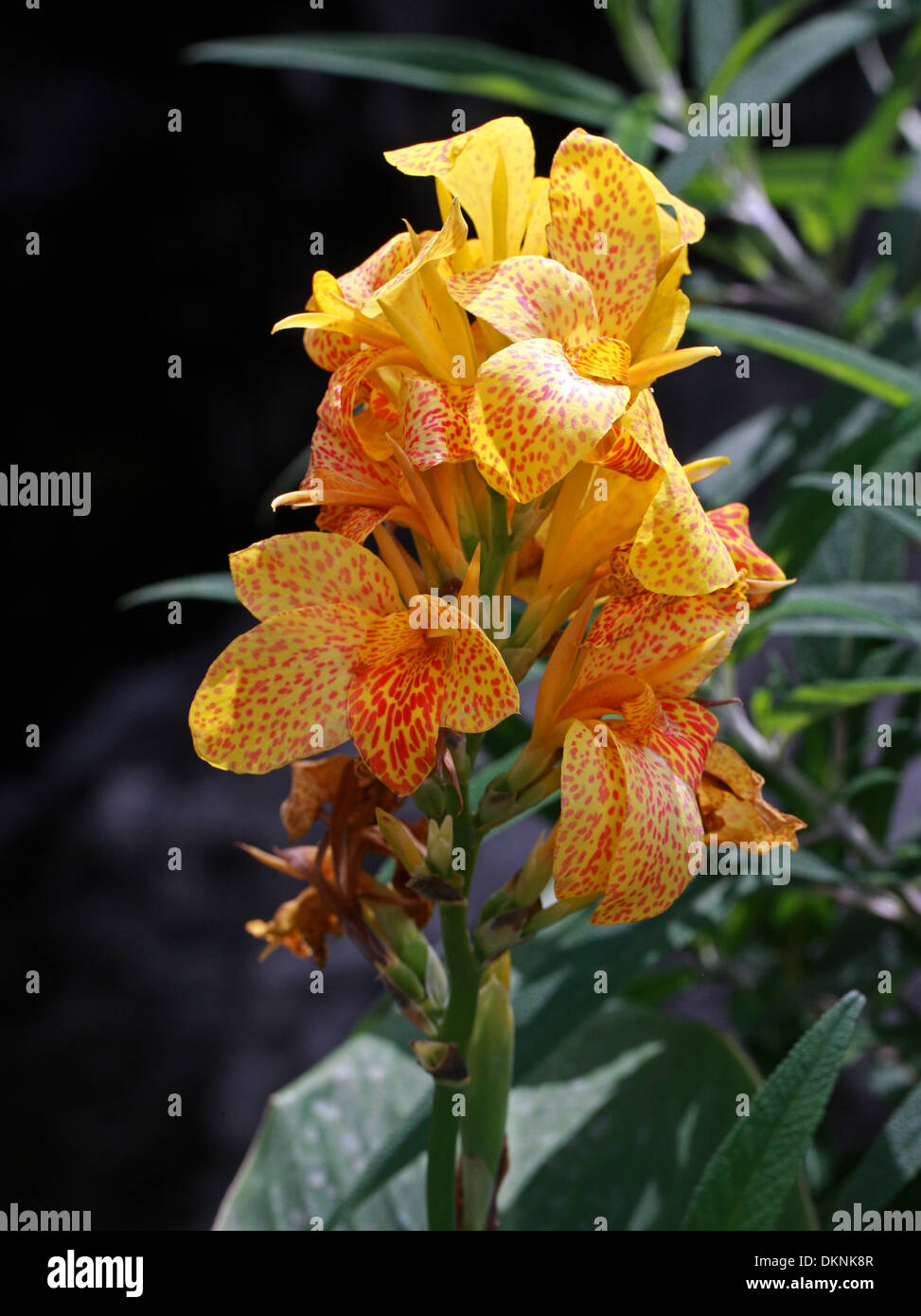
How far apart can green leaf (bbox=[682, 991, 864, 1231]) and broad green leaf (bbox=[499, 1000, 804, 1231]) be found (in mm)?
174

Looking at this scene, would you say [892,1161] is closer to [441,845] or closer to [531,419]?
[441,845]

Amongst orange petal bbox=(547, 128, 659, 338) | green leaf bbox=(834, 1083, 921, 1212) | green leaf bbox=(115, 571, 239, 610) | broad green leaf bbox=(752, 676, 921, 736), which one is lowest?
green leaf bbox=(834, 1083, 921, 1212)

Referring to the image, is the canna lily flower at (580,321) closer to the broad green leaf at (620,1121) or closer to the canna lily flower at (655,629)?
the canna lily flower at (655,629)

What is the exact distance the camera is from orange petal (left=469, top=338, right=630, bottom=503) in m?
0.31

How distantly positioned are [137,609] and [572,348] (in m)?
1.31

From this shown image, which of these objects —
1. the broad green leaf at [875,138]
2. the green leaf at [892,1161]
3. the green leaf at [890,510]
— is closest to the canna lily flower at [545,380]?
the green leaf at [890,510]

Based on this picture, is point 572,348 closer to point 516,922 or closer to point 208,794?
point 516,922

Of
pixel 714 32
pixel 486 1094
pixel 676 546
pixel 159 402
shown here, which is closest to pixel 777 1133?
pixel 486 1094

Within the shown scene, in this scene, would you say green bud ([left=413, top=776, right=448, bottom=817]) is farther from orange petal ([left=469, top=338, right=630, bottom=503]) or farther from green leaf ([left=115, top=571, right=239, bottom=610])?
green leaf ([left=115, top=571, right=239, bottom=610])

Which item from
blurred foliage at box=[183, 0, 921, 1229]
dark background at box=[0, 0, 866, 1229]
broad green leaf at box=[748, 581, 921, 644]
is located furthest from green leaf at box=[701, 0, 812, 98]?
dark background at box=[0, 0, 866, 1229]

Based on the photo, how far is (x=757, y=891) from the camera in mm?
727

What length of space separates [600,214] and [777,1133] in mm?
311

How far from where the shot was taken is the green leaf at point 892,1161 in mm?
516

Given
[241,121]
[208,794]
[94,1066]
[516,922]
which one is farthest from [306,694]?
[241,121]
